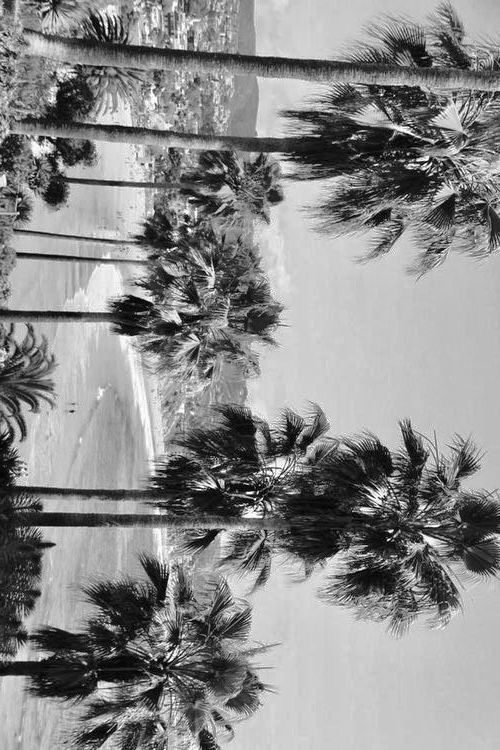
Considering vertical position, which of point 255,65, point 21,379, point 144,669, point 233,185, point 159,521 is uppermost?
point 233,185

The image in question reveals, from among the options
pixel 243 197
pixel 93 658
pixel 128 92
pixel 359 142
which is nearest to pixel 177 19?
pixel 243 197

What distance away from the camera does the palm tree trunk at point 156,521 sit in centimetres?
1352

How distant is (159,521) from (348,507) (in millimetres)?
4509

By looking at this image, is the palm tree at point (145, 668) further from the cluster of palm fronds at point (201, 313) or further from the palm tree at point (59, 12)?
the palm tree at point (59, 12)

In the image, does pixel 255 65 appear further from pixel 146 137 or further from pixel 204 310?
pixel 204 310

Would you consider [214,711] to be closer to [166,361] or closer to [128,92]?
[166,361]

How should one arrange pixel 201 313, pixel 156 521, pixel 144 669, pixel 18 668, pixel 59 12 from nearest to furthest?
1. pixel 144 669
2. pixel 59 12
3. pixel 18 668
4. pixel 156 521
5. pixel 201 313

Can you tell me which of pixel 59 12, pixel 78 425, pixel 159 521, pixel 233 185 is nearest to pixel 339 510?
pixel 159 521

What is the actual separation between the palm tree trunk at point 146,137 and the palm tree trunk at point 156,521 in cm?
765

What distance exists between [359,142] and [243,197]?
13.0 meters

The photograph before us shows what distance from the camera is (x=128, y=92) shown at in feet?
49.5

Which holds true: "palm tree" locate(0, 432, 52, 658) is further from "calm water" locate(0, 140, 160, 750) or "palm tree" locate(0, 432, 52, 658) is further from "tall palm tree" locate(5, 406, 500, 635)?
"calm water" locate(0, 140, 160, 750)

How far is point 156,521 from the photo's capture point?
47.3ft

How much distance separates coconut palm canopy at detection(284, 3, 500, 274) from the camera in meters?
11.0
